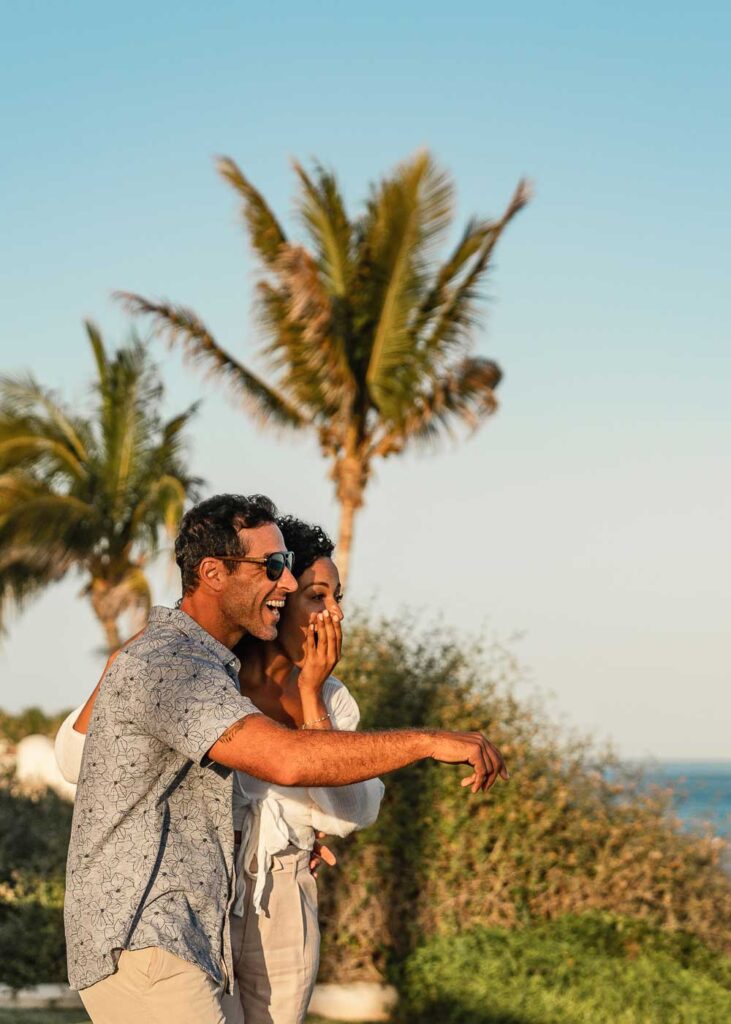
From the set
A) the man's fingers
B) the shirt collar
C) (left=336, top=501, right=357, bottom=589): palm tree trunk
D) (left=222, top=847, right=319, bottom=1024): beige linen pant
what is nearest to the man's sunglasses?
the shirt collar

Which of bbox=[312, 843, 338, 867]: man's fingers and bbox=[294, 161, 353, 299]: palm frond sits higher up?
bbox=[294, 161, 353, 299]: palm frond

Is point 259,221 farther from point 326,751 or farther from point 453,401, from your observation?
point 326,751

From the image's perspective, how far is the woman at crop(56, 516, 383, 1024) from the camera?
3773mm

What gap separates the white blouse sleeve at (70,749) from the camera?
3719 millimetres

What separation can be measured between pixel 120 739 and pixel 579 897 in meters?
6.92

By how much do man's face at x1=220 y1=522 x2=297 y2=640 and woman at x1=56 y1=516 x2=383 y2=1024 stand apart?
0.23 metres

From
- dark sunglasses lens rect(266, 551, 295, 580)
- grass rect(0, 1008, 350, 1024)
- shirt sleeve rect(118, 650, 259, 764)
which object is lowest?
grass rect(0, 1008, 350, 1024)

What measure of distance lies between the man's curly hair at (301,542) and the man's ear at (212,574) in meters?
0.76

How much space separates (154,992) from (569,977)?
5806 millimetres

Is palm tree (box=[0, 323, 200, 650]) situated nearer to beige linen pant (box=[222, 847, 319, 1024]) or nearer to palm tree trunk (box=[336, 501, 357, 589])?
palm tree trunk (box=[336, 501, 357, 589])

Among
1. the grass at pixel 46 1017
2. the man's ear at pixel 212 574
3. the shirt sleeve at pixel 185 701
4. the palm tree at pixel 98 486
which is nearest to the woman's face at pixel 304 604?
the man's ear at pixel 212 574

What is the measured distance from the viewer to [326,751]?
9.53 ft

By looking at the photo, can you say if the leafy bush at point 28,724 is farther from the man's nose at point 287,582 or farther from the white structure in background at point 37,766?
the man's nose at point 287,582

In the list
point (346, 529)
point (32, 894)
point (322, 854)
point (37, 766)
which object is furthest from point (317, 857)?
point (37, 766)
